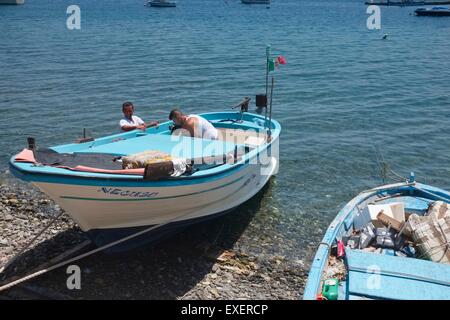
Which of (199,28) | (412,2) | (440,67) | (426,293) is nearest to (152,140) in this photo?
(426,293)

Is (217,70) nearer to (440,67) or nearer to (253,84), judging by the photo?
(253,84)

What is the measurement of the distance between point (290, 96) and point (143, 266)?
1623cm

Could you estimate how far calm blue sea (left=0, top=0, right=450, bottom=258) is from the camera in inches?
550

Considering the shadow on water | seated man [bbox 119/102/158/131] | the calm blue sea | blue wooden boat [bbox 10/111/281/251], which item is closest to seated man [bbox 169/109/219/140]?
blue wooden boat [bbox 10/111/281/251]

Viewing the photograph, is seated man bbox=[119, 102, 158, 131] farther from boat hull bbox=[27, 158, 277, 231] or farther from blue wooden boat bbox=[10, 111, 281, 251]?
boat hull bbox=[27, 158, 277, 231]

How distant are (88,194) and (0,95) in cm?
1849

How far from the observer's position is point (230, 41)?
44.4 meters

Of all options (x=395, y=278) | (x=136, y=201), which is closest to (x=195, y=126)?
(x=136, y=201)

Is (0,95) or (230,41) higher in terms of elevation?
(230,41)

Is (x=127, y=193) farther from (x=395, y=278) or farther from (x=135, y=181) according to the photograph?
(x=395, y=278)

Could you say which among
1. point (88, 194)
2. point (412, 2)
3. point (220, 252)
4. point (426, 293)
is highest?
point (412, 2)

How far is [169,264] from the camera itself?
9023 millimetres

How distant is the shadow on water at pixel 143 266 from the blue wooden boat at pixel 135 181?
65 cm

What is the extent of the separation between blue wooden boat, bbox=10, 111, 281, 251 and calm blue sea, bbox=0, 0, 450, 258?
1974mm
